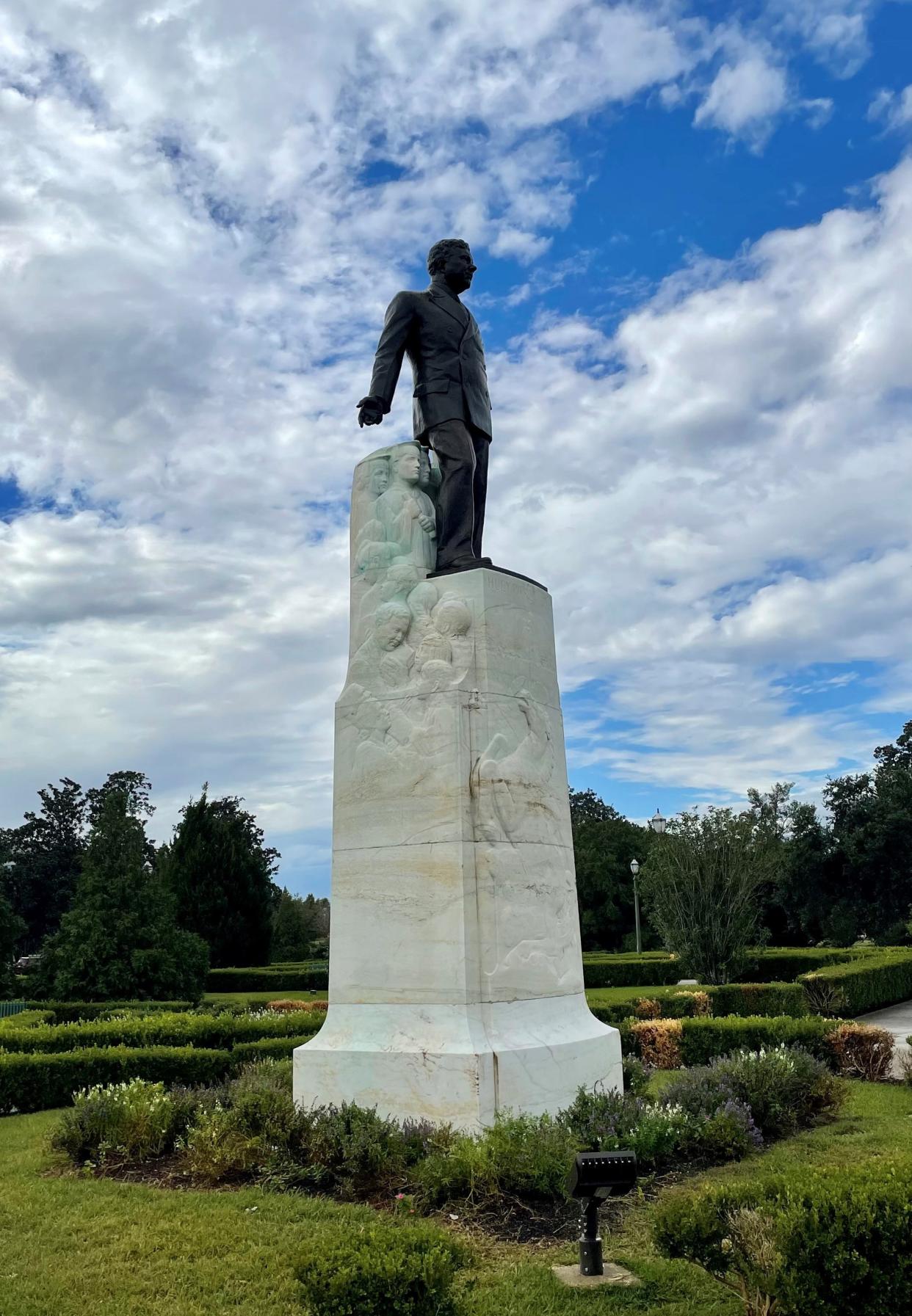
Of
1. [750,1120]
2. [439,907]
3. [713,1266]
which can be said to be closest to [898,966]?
[750,1120]

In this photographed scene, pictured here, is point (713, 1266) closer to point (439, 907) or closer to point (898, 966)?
point (439, 907)

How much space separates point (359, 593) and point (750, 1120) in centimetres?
511

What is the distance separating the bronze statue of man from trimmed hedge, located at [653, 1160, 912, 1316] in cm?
545

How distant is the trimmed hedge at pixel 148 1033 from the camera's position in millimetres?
11492

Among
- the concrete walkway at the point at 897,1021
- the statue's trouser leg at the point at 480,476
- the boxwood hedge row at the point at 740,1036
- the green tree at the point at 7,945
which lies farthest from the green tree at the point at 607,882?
the statue's trouser leg at the point at 480,476

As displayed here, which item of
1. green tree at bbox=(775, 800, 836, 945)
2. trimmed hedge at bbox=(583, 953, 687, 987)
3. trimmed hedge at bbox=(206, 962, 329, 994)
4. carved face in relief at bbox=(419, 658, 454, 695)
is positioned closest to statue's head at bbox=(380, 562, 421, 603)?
carved face in relief at bbox=(419, 658, 454, 695)

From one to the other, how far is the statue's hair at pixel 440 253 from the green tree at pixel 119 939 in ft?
42.4

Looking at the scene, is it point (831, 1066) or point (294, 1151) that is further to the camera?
point (831, 1066)

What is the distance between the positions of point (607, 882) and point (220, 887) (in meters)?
19.8

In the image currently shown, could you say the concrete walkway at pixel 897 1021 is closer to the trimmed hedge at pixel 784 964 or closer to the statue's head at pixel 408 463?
the trimmed hedge at pixel 784 964

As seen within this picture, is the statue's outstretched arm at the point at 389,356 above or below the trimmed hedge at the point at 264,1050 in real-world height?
above

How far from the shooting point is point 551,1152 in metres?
6.04

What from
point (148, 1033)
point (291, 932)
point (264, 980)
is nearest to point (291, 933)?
point (291, 932)

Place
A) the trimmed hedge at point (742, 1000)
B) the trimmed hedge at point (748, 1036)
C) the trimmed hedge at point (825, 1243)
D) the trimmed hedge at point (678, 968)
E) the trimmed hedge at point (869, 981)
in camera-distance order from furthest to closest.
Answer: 1. the trimmed hedge at point (678, 968)
2. the trimmed hedge at point (869, 981)
3. the trimmed hedge at point (742, 1000)
4. the trimmed hedge at point (748, 1036)
5. the trimmed hedge at point (825, 1243)
